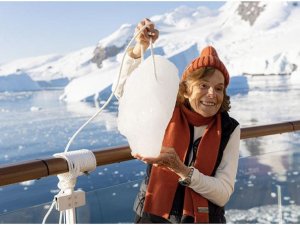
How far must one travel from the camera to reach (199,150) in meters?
0.96

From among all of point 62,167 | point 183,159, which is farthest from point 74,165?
point 183,159

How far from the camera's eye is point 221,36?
163 ft

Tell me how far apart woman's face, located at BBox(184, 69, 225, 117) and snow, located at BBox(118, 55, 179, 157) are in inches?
3.8

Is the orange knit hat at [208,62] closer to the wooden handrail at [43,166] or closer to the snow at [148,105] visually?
the snow at [148,105]

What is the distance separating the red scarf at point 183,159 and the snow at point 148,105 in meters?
0.11

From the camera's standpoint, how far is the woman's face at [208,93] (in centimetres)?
97

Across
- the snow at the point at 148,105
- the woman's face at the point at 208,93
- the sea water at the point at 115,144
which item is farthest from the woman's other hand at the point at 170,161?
the sea water at the point at 115,144

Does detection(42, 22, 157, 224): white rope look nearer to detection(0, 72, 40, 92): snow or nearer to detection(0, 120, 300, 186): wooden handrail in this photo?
detection(0, 120, 300, 186): wooden handrail

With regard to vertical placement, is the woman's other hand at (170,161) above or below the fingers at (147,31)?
below

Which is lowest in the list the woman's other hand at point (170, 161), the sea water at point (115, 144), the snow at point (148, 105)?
the sea water at point (115, 144)

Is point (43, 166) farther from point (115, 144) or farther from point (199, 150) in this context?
point (115, 144)

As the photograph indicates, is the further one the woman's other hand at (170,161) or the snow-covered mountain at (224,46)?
the snow-covered mountain at (224,46)

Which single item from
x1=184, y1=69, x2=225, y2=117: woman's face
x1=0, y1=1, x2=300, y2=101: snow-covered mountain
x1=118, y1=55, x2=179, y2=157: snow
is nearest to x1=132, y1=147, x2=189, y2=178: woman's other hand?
x1=118, y1=55, x2=179, y2=157: snow

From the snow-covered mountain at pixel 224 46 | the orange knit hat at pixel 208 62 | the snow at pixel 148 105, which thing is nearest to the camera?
the snow at pixel 148 105
